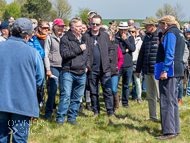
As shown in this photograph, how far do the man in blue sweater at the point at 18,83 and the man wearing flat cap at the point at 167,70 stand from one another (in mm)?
2529

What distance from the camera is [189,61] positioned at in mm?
9477

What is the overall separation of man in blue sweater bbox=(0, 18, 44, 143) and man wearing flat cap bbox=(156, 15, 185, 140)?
2.53 m

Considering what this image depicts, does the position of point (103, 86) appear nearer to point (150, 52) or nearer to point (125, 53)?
point (150, 52)

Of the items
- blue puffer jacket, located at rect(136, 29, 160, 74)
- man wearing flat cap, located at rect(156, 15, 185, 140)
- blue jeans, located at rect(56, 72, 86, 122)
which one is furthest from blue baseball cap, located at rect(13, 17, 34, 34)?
blue puffer jacket, located at rect(136, 29, 160, 74)

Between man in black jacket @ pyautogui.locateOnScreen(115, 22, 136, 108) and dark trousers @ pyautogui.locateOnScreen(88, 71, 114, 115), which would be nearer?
dark trousers @ pyautogui.locateOnScreen(88, 71, 114, 115)

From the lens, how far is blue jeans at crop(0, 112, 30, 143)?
314 cm

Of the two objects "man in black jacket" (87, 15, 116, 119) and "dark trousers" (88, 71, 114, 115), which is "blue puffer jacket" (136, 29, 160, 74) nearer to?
"man in black jacket" (87, 15, 116, 119)

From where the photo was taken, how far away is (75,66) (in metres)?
5.33

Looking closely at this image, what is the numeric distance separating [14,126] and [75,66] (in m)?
2.40

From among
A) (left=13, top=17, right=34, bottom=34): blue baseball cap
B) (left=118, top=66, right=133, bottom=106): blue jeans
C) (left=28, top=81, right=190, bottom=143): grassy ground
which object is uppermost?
(left=13, top=17, right=34, bottom=34): blue baseball cap

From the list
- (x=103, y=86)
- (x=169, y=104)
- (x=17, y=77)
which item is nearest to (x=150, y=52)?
(x=103, y=86)

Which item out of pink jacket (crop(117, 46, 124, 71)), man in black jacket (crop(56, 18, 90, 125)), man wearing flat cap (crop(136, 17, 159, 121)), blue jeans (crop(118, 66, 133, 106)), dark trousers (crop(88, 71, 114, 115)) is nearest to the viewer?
man in black jacket (crop(56, 18, 90, 125))

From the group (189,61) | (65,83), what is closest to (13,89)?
(65,83)

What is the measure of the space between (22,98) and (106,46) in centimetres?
336
